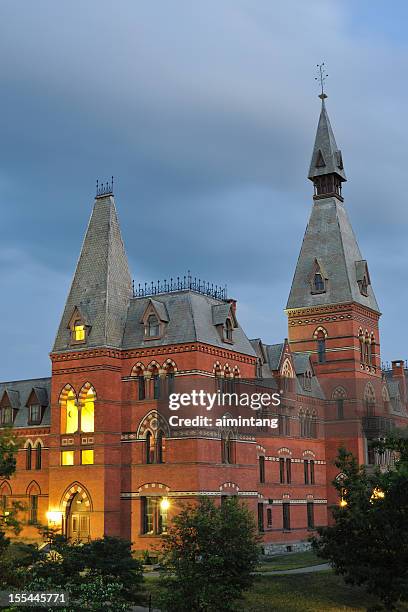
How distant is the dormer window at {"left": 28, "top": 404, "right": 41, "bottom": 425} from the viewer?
57375 mm

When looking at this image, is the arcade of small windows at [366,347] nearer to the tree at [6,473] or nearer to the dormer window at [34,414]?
the dormer window at [34,414]

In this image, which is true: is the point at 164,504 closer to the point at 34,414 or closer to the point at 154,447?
the point at 154,447

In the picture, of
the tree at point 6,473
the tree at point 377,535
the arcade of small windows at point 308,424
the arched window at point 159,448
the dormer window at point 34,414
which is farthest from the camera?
the arcade of small windows at point 308,424

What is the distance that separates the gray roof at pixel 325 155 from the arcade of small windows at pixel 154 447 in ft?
113

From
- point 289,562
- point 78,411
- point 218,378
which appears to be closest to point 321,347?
point 218,378

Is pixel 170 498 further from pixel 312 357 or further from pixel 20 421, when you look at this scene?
pixel 312 357

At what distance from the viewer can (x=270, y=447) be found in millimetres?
59531

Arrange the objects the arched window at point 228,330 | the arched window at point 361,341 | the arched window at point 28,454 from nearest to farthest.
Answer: the arched window at point 228,330 < the arched window at point 28,454 < the arched window at point 361,341

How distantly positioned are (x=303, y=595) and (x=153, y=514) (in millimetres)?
12651

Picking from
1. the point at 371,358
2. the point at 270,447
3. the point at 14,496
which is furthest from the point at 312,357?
the point at 14,496

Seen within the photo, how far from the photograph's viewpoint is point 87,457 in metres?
50.7

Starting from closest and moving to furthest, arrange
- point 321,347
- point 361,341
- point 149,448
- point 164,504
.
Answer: point 164,504 < point 149,448 < point 361,341 < point 321,347

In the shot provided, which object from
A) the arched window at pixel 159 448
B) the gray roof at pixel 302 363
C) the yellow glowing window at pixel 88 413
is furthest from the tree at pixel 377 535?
the gray roof at pixel 302 363

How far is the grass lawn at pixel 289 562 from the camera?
4609cm
